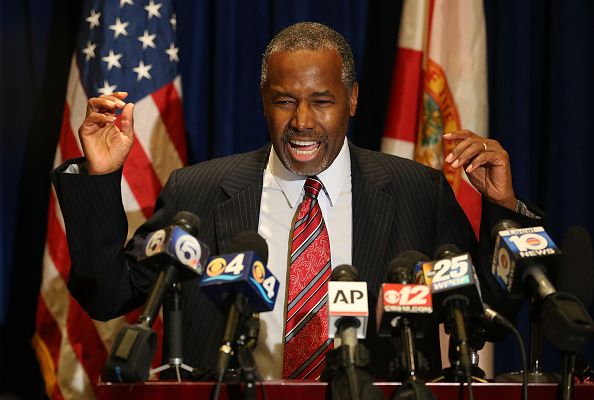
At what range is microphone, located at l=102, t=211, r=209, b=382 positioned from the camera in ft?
4.82

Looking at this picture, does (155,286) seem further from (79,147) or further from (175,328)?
(79,147)

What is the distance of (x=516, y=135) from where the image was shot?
3.65m

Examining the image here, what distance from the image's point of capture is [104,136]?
2.15 metres

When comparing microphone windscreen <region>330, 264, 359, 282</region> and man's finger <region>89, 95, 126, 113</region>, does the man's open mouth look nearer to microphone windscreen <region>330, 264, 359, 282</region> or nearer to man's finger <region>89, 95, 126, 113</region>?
man's finger <region>89, 95, 126, 113</region>

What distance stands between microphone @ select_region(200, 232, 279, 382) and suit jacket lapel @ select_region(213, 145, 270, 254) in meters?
0.80

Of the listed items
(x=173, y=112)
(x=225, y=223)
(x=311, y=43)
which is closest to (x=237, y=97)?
(x=173, y=112)

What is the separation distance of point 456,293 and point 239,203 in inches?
39.6

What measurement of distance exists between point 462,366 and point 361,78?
8.04 ft

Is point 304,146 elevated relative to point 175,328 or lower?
elevated

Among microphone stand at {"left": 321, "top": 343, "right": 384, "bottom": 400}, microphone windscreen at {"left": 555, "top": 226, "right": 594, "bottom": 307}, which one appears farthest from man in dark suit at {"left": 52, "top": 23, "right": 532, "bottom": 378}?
microphone stand at {"left": 321, "top": 343, "right": 384, "bottom": 400}

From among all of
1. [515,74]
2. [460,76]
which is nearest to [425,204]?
[460,76]

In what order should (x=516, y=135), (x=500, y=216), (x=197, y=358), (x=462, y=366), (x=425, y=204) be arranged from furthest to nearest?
(x=516, y=135), (x=425, y=204), (x=197, y=358), (x=500, y=216), (x=462, y=366)

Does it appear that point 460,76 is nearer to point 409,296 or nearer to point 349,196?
point 349,196

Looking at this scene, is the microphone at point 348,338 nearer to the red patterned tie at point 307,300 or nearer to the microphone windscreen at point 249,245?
the microphone windscreen at point 249,245
